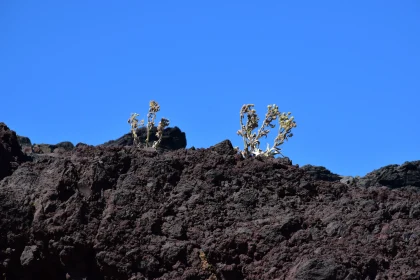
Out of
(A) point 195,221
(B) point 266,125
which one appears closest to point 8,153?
(A) point 195,221

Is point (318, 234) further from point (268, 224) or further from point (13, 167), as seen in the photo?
point (13, 167)

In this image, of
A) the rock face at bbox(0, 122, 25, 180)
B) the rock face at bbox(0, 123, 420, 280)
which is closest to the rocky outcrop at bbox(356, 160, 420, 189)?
the rock face at bbox(0, 122, 25, 180)

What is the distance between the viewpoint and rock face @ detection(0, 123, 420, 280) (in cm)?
657

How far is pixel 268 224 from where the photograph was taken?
692 cm

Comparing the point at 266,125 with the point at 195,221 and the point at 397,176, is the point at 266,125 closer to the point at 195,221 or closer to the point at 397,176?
the point at 397,176

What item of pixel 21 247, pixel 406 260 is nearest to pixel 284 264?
pixel 406 260

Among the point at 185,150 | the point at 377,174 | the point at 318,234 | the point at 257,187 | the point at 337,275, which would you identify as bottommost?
the point at 337,275

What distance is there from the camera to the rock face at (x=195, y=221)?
657cm

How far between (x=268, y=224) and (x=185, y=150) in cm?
135

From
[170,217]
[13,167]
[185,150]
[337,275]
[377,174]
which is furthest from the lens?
[377,174]

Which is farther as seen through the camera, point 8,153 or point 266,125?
point 266,125

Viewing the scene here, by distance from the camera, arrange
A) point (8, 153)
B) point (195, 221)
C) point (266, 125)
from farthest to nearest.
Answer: point (266, 125) < point (8, 153) < point (195, 221)

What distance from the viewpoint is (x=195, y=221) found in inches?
282

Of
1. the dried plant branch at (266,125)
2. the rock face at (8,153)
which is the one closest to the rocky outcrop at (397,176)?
the dried plant branch at (266,125)
